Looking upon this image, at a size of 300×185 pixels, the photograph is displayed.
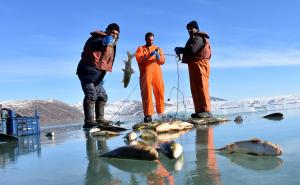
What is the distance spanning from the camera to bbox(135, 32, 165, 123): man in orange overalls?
367 inches

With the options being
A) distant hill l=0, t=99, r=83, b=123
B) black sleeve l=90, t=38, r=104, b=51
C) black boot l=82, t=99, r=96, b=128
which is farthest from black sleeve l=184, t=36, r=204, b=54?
distant hill l=0, t=99, r=83, b=123

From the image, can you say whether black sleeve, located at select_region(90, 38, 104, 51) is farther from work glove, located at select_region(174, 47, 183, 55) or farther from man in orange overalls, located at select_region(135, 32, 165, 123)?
work glove, located at select_region(174, 47, 183, 55)

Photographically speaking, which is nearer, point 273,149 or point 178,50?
point 273,149

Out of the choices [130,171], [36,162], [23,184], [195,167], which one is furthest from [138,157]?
[36,162]

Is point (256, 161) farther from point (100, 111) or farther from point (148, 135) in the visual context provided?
point (100, 111)

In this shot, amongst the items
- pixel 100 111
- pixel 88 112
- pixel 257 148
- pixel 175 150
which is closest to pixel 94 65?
Answer: pixel 88 112

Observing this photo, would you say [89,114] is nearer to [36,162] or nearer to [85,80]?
[85,80]

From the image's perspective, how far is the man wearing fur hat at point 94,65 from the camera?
793cm

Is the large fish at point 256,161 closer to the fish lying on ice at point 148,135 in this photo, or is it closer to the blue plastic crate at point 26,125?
the fish lying on ice at point 148,135

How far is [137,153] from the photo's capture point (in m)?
3.02

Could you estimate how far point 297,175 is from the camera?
2.07m

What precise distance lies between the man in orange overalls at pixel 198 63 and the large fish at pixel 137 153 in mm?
5293

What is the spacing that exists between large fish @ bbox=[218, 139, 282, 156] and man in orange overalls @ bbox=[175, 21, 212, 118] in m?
5.21

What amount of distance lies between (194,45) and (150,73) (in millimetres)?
1603
